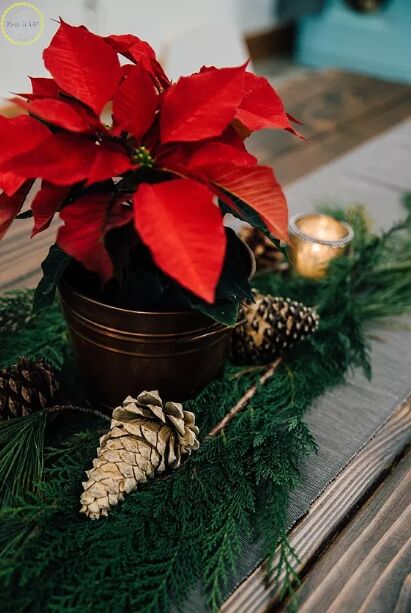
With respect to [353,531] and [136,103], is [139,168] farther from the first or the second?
[353,531]

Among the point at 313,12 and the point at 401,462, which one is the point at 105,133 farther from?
the point at 313,12

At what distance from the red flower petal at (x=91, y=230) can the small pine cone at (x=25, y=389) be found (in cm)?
18

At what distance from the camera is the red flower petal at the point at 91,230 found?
0.41 m

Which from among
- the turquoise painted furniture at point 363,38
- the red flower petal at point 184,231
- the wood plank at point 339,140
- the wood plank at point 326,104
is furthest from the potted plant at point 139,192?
the turquoise painted furniture at point 363,38

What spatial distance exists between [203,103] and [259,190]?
0.24 ft

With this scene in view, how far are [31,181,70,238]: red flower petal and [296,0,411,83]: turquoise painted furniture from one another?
2.87 m

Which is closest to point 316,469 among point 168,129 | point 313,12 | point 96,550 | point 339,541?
point 339,541

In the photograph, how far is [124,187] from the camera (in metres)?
0.44

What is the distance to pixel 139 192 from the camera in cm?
40

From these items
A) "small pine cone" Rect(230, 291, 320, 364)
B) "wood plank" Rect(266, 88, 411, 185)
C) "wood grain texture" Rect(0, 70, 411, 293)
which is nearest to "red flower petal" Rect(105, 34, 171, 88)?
"small pine cone" Rect(230, 291, 320, 364)

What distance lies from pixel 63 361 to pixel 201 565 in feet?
0.93

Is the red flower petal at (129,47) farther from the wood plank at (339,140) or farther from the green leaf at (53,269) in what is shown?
the wood plank at (339,140)

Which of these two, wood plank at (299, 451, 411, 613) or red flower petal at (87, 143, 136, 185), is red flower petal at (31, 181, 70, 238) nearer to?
red flower petal at (87, 143, 136, 185)

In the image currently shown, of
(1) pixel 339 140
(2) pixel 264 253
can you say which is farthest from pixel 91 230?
(1) pixel 339 140
